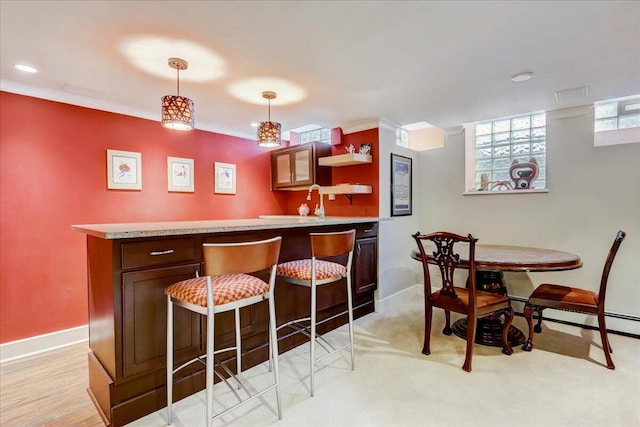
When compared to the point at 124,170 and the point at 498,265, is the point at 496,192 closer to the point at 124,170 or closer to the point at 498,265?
the point at 498,265

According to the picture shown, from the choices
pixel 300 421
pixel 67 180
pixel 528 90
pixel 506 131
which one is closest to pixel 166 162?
pixel 67 180

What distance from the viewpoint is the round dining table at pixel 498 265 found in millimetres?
2220

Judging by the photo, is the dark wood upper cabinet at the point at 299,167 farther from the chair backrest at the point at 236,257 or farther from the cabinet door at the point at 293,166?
the chair backrest at the point at 236,257

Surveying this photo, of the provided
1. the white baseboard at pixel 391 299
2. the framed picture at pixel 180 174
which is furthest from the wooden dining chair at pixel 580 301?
the framed picture at pixel 180 174

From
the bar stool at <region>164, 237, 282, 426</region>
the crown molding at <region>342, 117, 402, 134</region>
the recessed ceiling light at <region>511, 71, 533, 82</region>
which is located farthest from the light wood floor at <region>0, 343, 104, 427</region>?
the recessed ceiling light at <region>511, 71, 533, 82</region>

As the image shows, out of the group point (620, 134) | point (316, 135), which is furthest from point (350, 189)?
point (620, 134)

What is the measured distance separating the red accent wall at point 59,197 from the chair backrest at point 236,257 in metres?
2.20

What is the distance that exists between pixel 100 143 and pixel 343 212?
2.75 m

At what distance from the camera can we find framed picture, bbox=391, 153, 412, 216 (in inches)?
150

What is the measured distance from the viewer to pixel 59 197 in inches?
109

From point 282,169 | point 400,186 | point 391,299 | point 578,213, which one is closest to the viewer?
point 578,213

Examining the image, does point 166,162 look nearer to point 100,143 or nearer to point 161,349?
point 100,143

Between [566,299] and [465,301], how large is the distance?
2.68 feet

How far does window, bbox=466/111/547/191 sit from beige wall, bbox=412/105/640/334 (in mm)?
126
